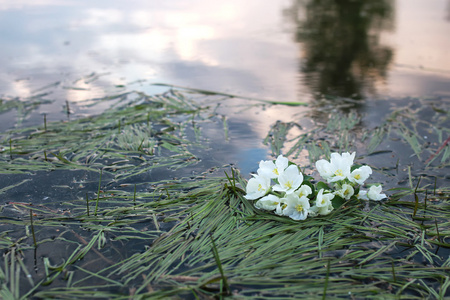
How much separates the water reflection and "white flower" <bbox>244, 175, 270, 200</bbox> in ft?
7.33

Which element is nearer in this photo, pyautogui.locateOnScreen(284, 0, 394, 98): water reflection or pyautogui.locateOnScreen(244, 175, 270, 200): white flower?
pyautogui.locateOnScreen(244, 175, 270, 200): white flower

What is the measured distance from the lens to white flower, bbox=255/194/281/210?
1.76m

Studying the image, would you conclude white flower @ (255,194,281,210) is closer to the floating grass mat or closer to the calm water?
the floating grass mat

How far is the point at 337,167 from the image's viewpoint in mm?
1886

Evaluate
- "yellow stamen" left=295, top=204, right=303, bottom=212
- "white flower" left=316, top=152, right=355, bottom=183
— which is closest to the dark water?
"white flower" left=316, top=152, right=355, bottom=183

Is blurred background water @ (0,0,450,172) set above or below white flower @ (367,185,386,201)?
above

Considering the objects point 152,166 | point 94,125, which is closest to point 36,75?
point 94,125

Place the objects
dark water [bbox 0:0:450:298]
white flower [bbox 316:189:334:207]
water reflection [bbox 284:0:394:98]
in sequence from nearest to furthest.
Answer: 1. white flower [bbox 316:189:334:207]
2. dark water [bbox 0:0:450:298]
3. water reflection [bbox 284:0:394:98]

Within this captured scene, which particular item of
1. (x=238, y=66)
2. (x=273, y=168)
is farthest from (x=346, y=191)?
(x=238, y=66)

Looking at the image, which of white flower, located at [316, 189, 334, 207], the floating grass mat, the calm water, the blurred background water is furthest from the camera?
the calm water

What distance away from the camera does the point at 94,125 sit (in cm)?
296

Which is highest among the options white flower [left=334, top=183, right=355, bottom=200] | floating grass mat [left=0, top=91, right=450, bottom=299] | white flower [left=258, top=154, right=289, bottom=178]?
white flower [left=258, top=154, right=289, bottom=178]

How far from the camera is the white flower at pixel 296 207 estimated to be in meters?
1.76

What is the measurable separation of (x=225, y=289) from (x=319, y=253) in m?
0.42
